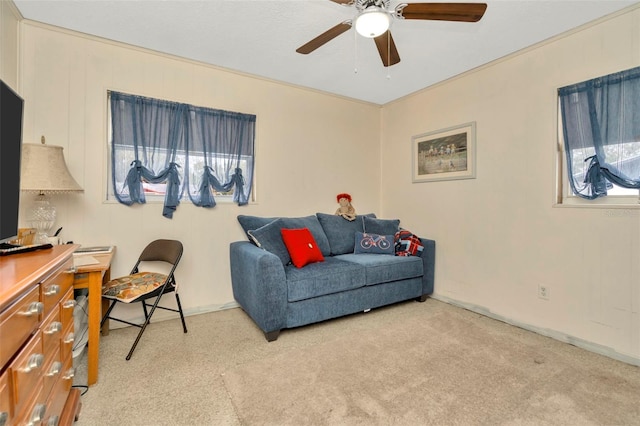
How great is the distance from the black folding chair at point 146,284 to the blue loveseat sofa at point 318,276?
57 centimetres

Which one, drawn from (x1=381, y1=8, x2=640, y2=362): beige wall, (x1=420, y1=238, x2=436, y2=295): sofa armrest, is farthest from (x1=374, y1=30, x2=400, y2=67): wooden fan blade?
(x1=420, y1=238, x2=436, y2=295): sofa armrest

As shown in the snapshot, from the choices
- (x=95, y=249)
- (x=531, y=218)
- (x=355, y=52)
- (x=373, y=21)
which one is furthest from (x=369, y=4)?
(x=95, y=249)

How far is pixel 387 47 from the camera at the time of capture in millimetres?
1963

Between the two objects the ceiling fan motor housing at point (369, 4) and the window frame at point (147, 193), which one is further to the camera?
the window frame at point (147, 193)

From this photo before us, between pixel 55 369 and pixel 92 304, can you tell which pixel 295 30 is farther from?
pixel 55 369

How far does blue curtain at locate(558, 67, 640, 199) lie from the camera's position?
2.07m

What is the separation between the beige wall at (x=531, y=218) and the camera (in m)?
2.14

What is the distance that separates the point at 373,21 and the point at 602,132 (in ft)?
6.43

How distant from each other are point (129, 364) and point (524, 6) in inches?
144

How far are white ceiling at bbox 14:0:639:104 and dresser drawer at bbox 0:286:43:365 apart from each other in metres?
2.05

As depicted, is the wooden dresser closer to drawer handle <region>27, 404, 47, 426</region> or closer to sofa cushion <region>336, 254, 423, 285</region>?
drawer handle <region>27, 404, 47, 426</region>

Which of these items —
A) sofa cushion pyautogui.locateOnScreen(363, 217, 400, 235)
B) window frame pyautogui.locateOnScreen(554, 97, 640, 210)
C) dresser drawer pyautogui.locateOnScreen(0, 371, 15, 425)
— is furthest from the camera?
sofa cushion pyautogui.locateOnScreen(363, 217, 400, 235)

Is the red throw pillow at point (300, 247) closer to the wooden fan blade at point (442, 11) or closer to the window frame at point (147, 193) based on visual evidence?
the window frame at point (147, 193)

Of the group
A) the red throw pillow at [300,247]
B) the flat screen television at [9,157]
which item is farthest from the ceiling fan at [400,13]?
the red throw pillow at [300,247]
